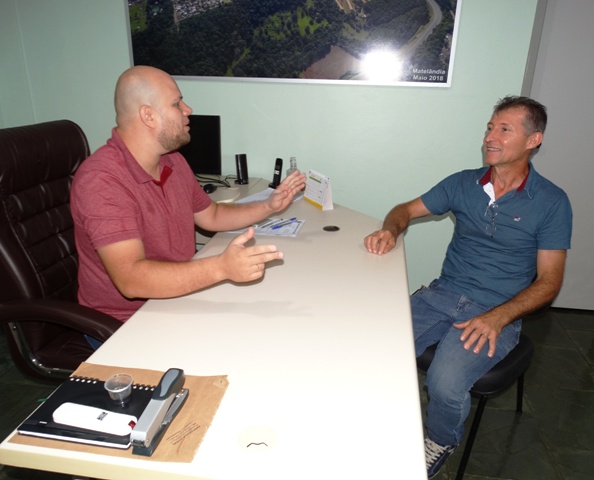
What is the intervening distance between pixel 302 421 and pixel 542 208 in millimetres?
1350

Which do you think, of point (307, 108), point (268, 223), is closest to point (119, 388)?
point (268, 223)

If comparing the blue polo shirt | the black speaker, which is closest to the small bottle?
the black speaker

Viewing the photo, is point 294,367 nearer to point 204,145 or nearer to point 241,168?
point 241,168

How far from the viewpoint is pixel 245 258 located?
1.25m

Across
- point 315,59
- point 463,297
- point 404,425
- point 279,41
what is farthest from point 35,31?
point 404,425

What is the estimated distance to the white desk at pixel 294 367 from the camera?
2.82 ft

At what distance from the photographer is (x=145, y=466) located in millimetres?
843

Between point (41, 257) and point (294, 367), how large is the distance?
3.51 feet

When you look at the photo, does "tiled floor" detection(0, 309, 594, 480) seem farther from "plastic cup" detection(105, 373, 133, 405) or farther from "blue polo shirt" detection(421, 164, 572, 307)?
"plastic cup" detection(105, 373, 133, 405)

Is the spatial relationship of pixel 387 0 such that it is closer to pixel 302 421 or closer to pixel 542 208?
pixel 542 208

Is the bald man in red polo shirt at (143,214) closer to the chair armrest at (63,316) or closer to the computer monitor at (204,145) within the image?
the chair armrest at (63,316)

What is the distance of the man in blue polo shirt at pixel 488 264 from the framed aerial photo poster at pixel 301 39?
2.77ft

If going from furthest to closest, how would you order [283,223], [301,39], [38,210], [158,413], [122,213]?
1. [301,39]
2. [283,223]
3. [38,210]
4. [122,213]
5. [158,413]

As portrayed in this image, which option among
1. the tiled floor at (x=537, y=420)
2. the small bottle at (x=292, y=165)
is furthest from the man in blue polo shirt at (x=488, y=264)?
the small bottle at (x=292, y=165)
